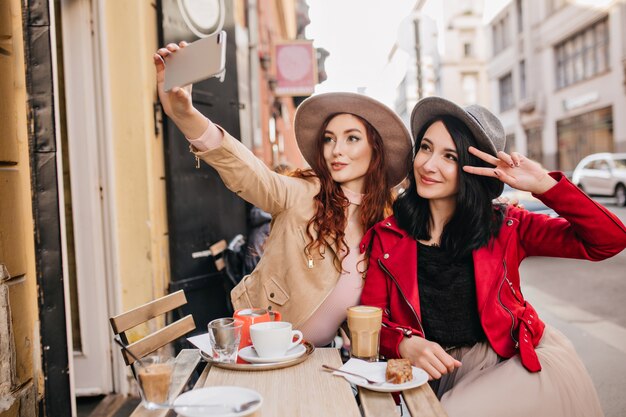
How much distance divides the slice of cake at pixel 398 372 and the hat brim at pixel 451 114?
97 cm

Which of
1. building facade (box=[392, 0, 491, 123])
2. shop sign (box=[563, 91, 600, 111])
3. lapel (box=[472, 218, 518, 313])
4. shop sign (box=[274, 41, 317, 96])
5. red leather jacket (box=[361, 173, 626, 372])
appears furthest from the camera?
building facade (box=[392, 0, 491, 123])

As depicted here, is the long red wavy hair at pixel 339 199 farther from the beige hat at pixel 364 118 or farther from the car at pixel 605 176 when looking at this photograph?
the car at pixel 605 176

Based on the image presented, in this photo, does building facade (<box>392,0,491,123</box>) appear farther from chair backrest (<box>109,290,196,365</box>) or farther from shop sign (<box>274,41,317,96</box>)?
chair backrest (<box>109,290,196,365</box>)

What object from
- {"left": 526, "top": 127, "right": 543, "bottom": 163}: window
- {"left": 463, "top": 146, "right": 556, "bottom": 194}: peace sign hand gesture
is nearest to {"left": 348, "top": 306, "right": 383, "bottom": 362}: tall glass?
{"left": 463, "top": 146, "right": 556, "bottom": 194}: peace sign hand gesture

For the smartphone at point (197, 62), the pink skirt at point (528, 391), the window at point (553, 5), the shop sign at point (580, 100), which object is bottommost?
the pink skirt at point (528, 391)

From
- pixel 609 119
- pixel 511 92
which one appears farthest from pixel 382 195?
pixel 511 92

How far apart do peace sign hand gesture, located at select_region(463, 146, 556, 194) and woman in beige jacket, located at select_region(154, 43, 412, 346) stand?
618mm

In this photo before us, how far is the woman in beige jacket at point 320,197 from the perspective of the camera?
248 cm

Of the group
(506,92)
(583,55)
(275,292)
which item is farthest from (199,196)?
(506,92)

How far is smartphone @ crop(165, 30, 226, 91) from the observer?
5.75 ft

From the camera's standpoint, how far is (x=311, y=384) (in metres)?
1.83

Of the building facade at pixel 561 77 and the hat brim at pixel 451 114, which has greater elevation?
the building facade at pixel 561 77

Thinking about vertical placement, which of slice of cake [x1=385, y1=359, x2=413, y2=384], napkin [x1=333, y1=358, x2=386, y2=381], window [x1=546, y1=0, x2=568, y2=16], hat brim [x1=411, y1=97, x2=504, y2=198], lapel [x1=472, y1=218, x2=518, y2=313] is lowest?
napkin [x1=333, y1=358, x2=386, y2=381]

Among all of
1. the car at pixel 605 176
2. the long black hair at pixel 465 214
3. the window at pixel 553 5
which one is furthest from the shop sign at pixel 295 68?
the window at pixel 553 5
